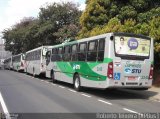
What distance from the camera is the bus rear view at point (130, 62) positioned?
1574 centimetres

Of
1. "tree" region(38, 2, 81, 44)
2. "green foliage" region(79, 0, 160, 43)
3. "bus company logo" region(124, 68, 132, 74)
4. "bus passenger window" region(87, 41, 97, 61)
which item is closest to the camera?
"bus company logo" region(124, 68, 132, 74)

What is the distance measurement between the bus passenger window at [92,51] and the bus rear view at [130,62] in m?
1.53

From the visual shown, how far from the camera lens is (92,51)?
1750 centimetres

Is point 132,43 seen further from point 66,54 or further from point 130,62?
point 66,54

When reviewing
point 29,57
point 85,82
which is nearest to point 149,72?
point 85,82

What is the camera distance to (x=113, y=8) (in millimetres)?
24641

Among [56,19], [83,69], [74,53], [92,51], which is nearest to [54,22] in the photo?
[56,19]

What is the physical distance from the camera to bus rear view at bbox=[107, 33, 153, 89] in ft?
51.6

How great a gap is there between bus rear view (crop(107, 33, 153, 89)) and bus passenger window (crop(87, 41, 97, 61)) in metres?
1.53

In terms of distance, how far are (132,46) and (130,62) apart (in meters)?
0.73

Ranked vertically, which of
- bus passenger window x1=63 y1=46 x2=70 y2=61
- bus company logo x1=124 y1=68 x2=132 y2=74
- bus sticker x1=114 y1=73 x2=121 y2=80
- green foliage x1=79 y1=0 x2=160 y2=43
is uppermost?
green foliage x1=79 y1=0 x2=160 y2=43

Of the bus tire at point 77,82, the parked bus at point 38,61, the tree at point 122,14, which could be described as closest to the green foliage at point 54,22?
the parked bus at point 38,61

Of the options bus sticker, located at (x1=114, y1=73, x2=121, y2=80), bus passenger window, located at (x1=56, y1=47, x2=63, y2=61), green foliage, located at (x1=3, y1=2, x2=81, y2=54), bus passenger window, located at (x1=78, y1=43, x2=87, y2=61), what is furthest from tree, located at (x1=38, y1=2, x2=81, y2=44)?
bus sticker, located at (x1=114, y1=73, x2=121, y2=80)

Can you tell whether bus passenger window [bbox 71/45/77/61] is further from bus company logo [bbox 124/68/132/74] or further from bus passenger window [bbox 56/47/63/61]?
bus company logo [bbox 124/68/132/74]
